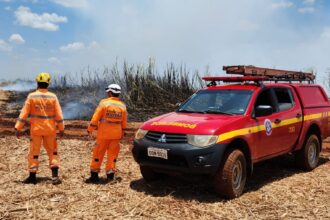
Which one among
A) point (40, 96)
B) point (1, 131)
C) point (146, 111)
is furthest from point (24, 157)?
point (146, 111)

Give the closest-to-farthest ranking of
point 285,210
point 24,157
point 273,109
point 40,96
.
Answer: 1. point 285,210
2. point 40,96
3. point 273,109
4. point 24,157

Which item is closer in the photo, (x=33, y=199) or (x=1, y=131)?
(x=33, y=199)

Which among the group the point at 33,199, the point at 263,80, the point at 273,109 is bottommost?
the point at 33,199

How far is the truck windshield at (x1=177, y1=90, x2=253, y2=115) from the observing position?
23.3 ft

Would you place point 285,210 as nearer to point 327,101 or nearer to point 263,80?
point 263,80

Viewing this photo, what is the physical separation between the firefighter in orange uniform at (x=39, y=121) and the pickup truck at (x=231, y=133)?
1567 millimetres

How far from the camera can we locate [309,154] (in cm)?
882

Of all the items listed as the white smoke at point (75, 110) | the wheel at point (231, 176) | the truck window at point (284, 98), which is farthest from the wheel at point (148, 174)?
the white smoke at point (75, 110)

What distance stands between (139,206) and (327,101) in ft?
18.9

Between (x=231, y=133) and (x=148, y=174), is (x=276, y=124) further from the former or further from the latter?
(x=148, y=174)

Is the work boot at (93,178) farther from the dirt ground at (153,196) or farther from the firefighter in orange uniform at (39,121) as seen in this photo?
the firefighter in orange uniform at (39,121)

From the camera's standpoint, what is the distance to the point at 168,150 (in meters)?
6.32

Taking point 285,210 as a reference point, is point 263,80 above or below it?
above

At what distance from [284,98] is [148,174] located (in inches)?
122
